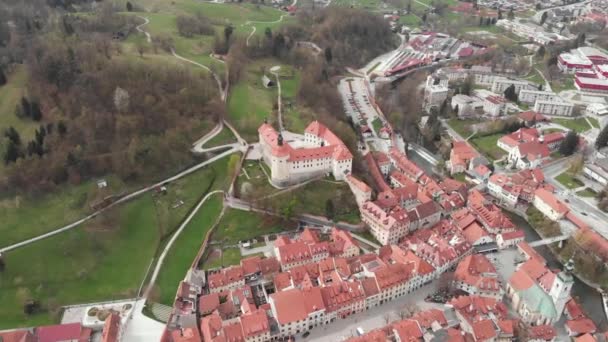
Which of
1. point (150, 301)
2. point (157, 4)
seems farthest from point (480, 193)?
point (157, 4)

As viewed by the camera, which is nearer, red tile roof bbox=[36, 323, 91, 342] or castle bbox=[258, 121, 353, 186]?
red tile roof bbox=[36, 323, 91, 342]

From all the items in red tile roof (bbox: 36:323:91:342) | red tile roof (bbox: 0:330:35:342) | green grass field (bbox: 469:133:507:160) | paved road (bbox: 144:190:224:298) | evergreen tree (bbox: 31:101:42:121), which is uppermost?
evergreen tree (bbox: 31:101:42:121)

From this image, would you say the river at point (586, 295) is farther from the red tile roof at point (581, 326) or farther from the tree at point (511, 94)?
the tree at point (511, 94)

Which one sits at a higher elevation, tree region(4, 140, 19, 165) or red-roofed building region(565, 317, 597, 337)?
tree region(4, 140, 19, 165)

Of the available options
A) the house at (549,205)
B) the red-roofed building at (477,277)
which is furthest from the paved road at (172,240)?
the house at (549,205)

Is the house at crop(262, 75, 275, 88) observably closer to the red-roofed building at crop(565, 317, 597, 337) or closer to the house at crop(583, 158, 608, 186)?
the house at crop(583, 158, 608, 186)

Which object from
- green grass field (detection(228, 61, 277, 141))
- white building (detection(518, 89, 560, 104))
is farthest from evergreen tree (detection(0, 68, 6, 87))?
white building (detection(518, 89, 560, 104))
